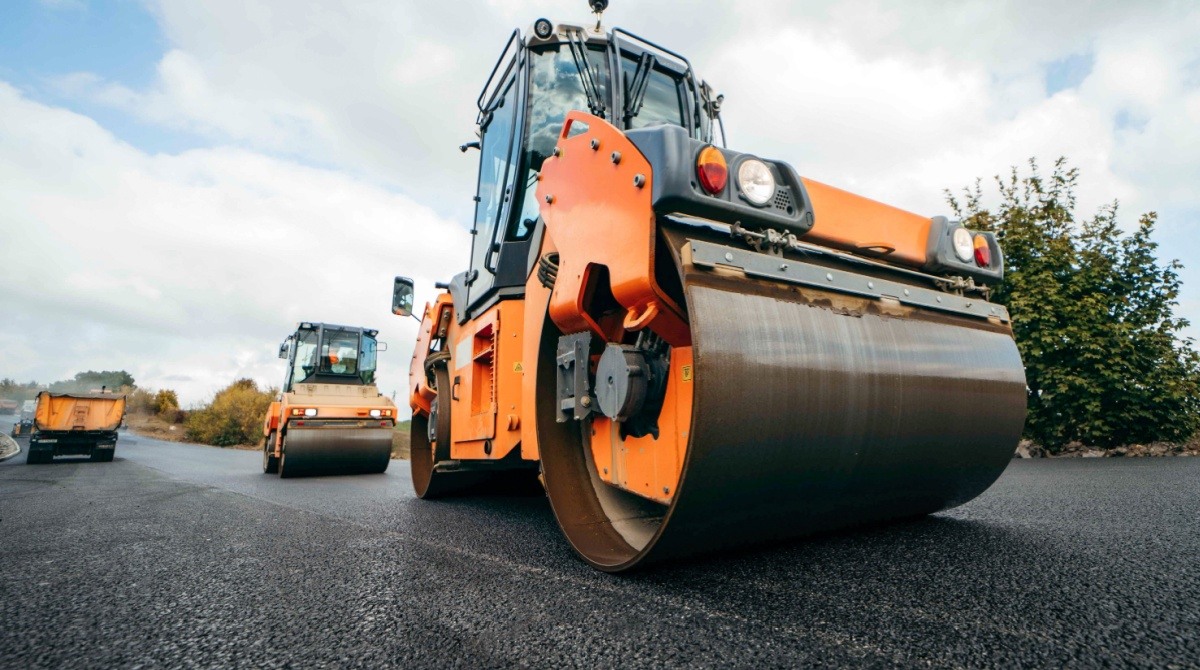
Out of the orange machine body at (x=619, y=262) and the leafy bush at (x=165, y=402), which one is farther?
the leafy bush at (x=165, y=402)

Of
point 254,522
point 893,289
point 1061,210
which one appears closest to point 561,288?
point 893,289

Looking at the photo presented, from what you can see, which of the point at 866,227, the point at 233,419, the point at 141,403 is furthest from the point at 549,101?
the point at 141,403

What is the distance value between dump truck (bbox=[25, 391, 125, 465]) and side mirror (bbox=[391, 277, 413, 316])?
14699 millimetres

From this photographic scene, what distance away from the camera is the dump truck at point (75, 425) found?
45.9ft

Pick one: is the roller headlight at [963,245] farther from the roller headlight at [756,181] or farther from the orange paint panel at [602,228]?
the orange paint panel at [602,228]

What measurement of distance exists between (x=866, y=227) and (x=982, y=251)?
2.12ft

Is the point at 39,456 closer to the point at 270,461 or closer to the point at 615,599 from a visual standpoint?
the point at 270,461

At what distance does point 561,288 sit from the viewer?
7.55 ft

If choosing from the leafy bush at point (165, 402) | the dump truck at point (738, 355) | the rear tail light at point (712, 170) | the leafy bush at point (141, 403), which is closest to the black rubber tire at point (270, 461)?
the dump truck at point (738, 355)

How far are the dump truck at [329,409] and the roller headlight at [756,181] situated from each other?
818 cm

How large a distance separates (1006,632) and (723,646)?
0.65 meters

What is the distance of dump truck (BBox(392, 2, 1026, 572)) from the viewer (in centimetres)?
164

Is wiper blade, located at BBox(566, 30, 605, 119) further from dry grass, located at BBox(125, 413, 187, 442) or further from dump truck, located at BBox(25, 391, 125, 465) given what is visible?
dry grass, located at BBox(125, 413, 187, 442)

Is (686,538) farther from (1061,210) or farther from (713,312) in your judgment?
(1061,210)
